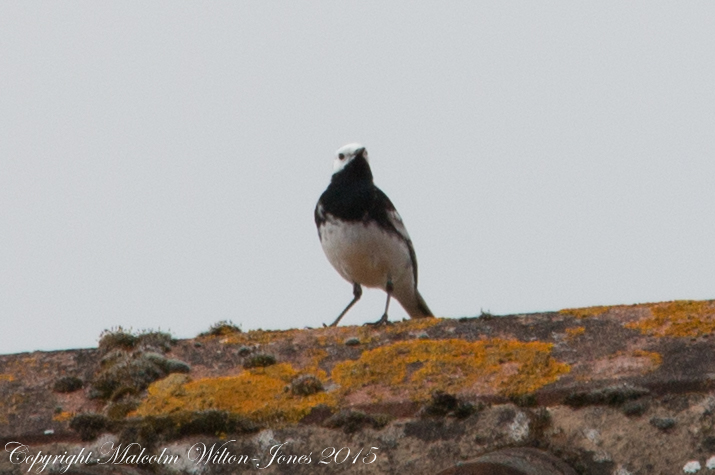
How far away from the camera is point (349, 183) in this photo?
37.8ft

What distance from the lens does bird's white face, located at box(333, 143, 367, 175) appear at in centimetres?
1170

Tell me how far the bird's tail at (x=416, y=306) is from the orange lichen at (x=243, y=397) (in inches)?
256

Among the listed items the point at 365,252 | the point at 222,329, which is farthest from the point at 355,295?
the point at 222,329

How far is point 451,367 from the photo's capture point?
5688 millimetres

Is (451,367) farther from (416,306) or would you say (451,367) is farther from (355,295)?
(416,306)

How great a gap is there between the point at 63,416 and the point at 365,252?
5.79m

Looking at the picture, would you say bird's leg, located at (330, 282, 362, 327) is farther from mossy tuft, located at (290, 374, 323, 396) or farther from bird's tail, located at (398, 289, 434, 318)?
mossy tuft, located at (290, 374, 323, 396)

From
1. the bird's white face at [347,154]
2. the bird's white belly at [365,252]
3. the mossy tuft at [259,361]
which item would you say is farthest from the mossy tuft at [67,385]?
the bird's white face at [347,154]

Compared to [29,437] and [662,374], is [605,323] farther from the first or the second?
[29,437]

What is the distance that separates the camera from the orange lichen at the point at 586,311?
19.9 feet

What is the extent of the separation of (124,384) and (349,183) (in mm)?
5830

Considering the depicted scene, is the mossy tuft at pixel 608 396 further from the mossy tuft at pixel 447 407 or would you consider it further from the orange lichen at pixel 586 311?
the orange lichen at pixel 586 311

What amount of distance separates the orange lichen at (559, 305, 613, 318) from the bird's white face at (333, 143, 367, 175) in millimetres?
5710

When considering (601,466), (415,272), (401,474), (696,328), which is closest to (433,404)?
(401,474)
